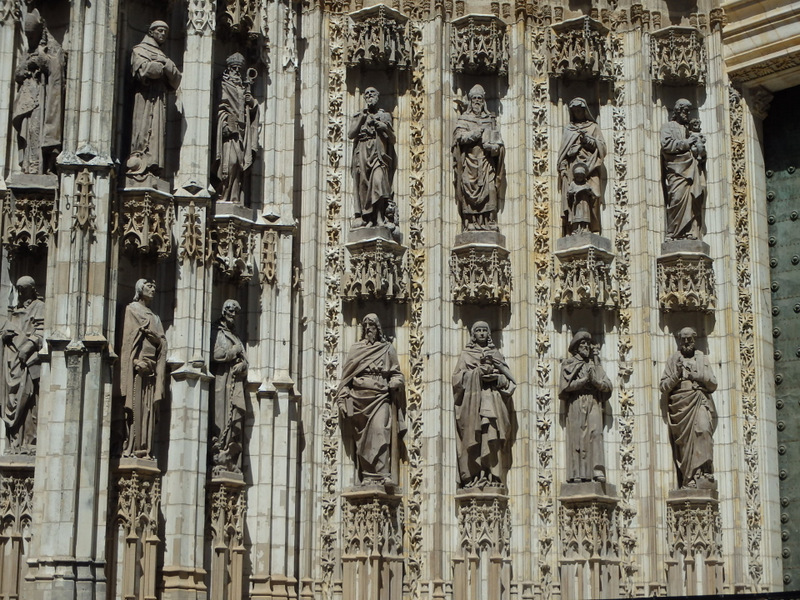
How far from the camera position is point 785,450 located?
2045 centimetres

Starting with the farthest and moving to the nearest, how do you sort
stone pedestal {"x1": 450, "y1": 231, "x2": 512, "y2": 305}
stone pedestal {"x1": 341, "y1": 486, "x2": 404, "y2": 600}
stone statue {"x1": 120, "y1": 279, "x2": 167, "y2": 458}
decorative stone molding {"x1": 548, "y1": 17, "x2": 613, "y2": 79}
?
decorative stone molding {"x1": 548, "y1": 17, "x2": 613, "y2": 79}
stone pedestal {"x1": 450, "y1": 231, "x2": 512, "y2": 305}
stone pedestal {"x1": 341, "y1": 486, "x2": 404, "y2": 600}
stone statue {"x1": 120, "y1": 279, "x2": 167, "y2": 458}

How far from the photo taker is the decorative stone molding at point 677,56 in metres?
21.0

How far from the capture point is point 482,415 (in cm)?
1922

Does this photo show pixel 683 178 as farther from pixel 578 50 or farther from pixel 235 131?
pixel 235 131

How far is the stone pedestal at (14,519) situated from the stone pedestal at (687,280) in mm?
8573

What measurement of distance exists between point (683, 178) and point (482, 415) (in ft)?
14.2

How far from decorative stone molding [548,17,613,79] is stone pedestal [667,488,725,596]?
579 cm

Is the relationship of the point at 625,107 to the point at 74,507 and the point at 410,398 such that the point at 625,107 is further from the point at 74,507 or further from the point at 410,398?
the point at 74,507

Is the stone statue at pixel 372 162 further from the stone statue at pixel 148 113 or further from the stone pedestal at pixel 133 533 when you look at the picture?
the stone pedestal at pixel 133 533

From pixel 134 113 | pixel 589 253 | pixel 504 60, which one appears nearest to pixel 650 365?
pixel 589 253

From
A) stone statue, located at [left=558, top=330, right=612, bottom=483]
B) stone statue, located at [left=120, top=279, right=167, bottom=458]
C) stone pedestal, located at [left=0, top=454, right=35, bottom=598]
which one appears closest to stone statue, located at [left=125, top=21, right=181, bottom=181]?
stone statue, located at [left=120, top=279, right=167, bottom=458]

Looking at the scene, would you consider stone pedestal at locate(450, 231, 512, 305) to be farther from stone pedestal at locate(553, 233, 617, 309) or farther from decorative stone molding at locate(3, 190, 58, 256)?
decorative stone molding at locate(3, 190, 58, 256)

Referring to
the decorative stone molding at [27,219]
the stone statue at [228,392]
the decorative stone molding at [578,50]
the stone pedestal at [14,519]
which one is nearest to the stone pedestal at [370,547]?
the stone statue at [228,392]

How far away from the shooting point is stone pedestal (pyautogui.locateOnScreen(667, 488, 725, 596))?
19484mm
